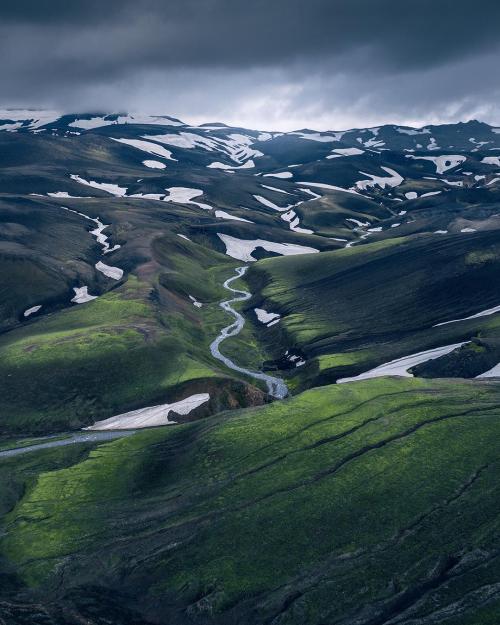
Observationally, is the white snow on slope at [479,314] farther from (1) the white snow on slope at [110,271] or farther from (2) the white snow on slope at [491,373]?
(1) the white snow on slope at [110,271]

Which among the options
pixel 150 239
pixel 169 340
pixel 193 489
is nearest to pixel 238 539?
pixel 193 489

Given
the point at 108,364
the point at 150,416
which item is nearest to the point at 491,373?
the point at 150,416

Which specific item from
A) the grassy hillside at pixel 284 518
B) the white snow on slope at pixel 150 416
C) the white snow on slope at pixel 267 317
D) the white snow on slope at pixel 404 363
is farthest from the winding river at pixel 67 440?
the white snow on slope at pixel 267 317

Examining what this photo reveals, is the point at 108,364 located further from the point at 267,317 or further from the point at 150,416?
the point at 267,317

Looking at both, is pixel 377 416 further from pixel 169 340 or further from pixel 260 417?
pixel 169 340

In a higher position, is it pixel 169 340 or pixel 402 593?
pixel 169 340
